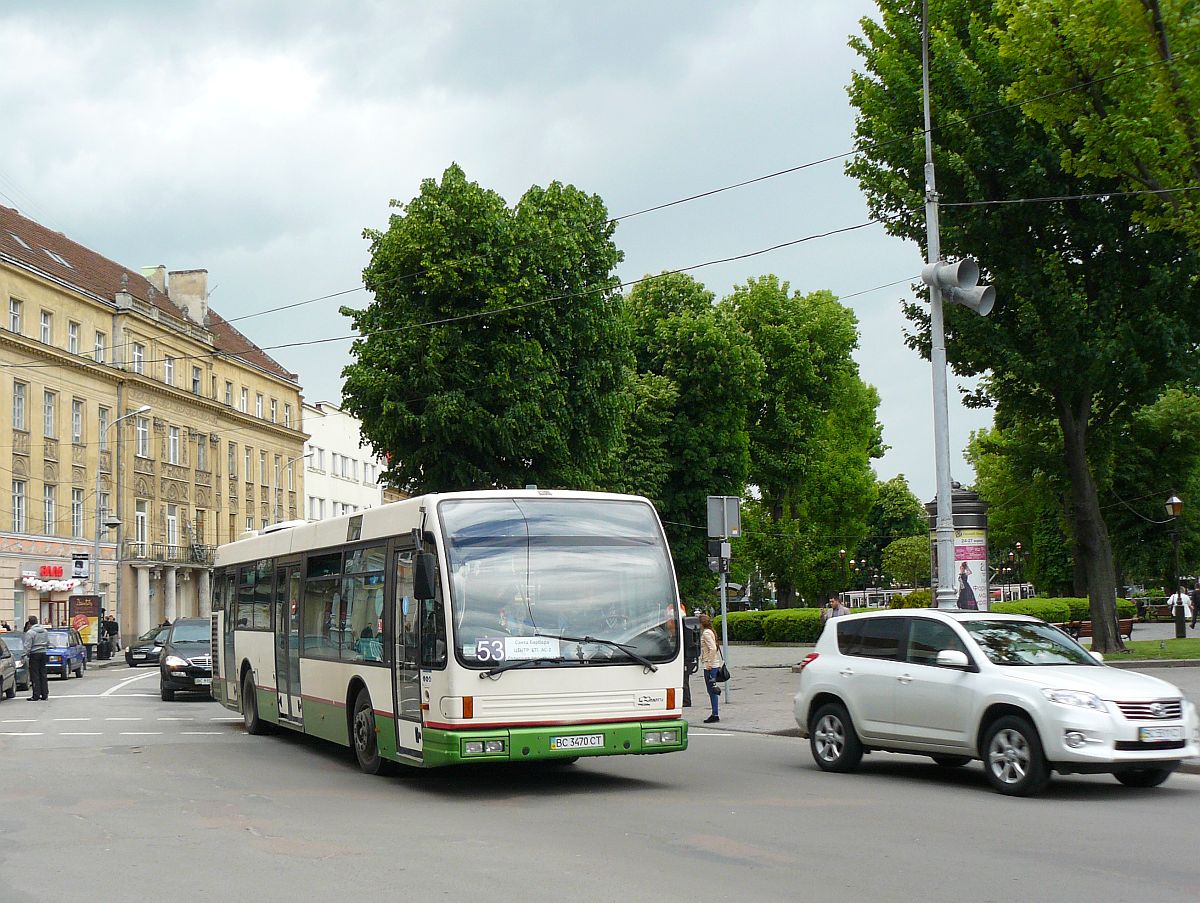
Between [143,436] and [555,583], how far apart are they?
198 ft

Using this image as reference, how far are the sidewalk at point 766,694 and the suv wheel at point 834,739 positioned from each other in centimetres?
336

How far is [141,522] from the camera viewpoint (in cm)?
6919

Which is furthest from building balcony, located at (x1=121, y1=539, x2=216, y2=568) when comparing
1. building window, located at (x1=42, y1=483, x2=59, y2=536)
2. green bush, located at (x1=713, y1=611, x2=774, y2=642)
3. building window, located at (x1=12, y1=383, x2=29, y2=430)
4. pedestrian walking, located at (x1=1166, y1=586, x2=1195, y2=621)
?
pedestrian walking, located at (x1=1166, y1=586, x2=1195, y2=621)

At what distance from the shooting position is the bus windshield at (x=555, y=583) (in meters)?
12.9

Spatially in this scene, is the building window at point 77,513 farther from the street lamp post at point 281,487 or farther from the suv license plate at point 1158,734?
the suv license plate at point 1158,734

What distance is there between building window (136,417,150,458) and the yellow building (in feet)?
0.40

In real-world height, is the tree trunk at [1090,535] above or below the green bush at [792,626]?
above

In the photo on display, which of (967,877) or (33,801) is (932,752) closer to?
(967,877)

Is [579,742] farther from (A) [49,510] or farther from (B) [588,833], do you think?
(A) [49,510]

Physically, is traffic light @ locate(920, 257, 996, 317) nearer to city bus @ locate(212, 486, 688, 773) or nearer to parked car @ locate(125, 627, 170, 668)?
city bus @ locate(212, 486, 688, 773)

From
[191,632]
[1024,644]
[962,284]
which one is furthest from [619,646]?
[191,632]

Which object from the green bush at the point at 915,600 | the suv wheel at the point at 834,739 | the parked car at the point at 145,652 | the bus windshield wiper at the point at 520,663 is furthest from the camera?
the parked car at the point at 145,652

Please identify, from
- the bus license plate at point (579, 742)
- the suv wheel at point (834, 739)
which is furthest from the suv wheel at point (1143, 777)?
the bus license plate at point (579, 742)

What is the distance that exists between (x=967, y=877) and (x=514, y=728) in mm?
5228
